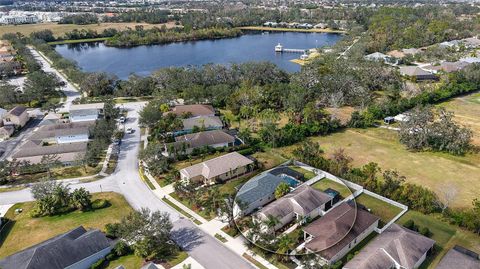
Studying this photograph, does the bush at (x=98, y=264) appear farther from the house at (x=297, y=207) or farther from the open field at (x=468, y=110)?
the open field at (x=468, y=110)

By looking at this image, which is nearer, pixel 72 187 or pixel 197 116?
pixel 72 187

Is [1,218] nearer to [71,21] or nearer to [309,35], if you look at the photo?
[309,35]

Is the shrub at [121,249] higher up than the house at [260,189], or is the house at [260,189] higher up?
the house at [260,189]

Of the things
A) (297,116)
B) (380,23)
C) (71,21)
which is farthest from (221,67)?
(71,21)

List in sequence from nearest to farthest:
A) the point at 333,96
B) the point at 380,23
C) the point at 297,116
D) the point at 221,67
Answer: the point at 297,116, the point at 333,96, the point at 221,67, the point at 380,23

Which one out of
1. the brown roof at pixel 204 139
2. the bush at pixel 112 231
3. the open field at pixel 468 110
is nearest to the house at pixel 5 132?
the brown roof at pixel 204 139

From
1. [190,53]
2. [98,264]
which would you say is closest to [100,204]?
[98,264]

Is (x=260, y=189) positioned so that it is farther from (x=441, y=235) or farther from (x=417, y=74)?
(x=417, y=74)
